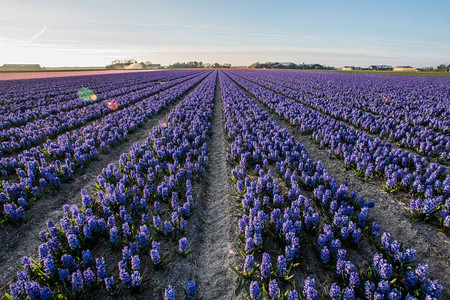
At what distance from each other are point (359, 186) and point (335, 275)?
3995mm

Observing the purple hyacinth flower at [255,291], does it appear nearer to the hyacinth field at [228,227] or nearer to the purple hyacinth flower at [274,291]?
the hyacinth field at [228,227]

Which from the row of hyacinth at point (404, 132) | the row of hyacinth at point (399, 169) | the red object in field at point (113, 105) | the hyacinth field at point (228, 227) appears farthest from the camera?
the red object in field at point (113, 105)

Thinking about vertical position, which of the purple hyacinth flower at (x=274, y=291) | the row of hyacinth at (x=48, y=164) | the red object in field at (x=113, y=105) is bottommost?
the purple hyacinth flower at (x=274, y=291)

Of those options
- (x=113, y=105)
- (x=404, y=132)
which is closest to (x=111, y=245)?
(x=404, y=132)

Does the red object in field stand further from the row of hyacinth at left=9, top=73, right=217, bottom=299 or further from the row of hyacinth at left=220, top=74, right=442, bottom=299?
the row of hyacinth at left=220, top=74, right=442, bottom=299

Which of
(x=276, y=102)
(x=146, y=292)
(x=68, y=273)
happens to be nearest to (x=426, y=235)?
(x=146, y=292)

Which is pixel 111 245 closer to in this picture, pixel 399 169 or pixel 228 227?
pixel 228 227

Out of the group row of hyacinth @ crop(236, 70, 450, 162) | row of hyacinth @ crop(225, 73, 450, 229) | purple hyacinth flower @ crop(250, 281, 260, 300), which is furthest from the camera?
row of hyacinth @ crop(236, 70, 450, 162)

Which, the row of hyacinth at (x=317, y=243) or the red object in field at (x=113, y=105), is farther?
the red object in field at (x=113, y=105)

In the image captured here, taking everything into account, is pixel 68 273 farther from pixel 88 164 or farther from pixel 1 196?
pixel 88 164

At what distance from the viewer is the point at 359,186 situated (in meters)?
7.23

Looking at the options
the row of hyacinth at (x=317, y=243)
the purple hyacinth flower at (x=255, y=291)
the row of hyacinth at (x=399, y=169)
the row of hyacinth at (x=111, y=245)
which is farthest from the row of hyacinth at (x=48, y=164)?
the row of hyacinth at (x=399, y=169)

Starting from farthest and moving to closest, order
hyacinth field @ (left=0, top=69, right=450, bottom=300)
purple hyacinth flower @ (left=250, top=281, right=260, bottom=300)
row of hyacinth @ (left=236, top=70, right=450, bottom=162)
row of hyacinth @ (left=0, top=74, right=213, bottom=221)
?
1. row of hyacinth @ (left=236, top=70, right=450, bottom=162)
2. row of hyacinth @ (left=0, top=74, right=213, bottom=221)
3. hyacinth field @ (left=0, top=69, right=450, bottom=300)
4. purple hyacinth flower @ (left=250, top=281, right=260, bottom=300)

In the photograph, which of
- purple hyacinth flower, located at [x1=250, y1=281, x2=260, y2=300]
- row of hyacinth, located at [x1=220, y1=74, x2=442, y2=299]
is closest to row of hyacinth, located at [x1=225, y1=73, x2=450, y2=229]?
row of hyacinth, located at [x1=220, y1=74, x2=442, y2=299]
